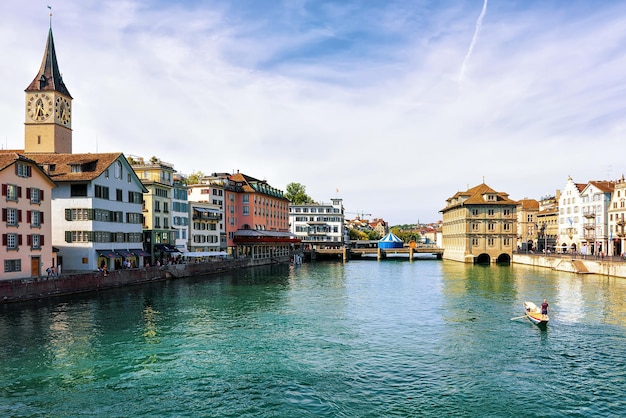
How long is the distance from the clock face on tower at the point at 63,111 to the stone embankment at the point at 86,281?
35287mm

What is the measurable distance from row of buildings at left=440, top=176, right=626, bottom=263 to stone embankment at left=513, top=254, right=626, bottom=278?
10.6 meters

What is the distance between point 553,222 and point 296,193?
8716 centimetres

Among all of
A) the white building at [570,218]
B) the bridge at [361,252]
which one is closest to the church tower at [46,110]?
the bridge at [361,252]

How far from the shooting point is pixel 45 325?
37.6 m

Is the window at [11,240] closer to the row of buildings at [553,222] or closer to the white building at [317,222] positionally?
the row of buildings at [553,222]

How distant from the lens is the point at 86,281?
56594 millimetres

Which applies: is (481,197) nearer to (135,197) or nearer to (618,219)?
(618,219)

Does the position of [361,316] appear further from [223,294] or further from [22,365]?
[22,365]

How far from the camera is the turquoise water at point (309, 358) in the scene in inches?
873

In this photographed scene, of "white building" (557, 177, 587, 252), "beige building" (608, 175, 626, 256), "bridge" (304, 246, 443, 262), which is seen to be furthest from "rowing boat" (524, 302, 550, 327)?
"bridge" (304, 246, 443, 262)

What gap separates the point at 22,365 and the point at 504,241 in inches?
4535

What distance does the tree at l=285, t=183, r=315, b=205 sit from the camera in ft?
613

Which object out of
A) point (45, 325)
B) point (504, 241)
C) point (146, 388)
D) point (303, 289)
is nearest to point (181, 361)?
point (146, 388)

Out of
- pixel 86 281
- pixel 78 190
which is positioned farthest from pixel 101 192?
pixel 86 281
